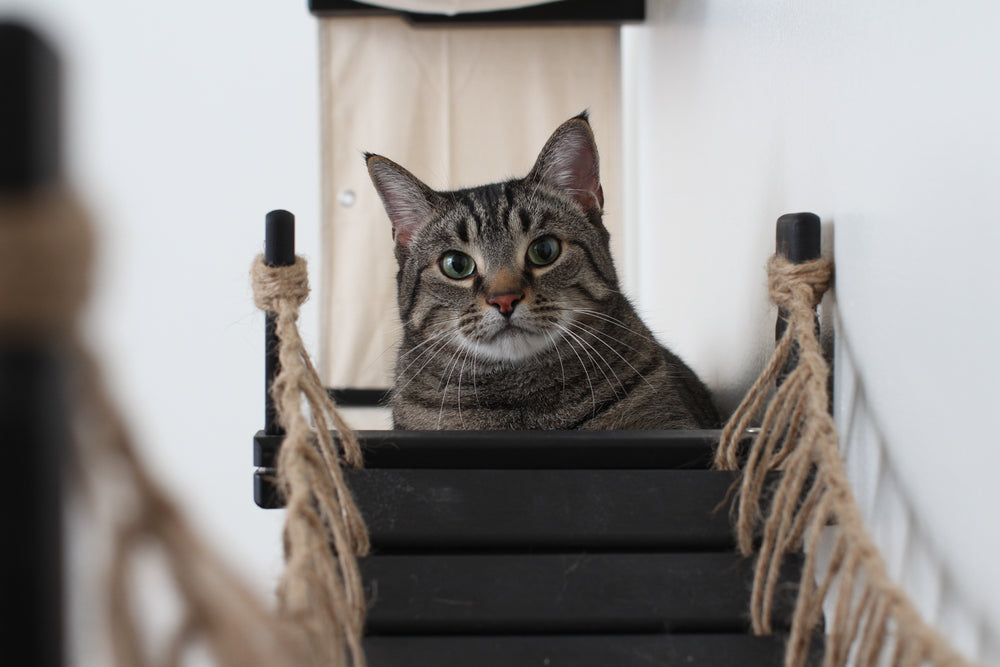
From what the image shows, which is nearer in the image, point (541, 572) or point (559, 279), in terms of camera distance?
point (541, 572)

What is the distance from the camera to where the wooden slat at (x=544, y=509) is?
2.32 feet

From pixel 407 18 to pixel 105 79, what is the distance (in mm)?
836

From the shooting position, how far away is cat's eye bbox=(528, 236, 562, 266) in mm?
1180

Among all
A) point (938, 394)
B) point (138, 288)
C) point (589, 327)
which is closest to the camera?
point (938, 394)

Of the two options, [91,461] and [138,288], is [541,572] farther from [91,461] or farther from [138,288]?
[138,288]

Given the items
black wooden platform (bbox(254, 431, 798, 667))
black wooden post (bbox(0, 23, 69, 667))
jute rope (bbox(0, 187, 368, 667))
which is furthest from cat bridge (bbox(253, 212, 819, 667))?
black wooden post (bbox(0, 23, 69, 667))

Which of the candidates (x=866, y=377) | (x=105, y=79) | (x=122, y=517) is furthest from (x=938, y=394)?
(x=105, y=79)

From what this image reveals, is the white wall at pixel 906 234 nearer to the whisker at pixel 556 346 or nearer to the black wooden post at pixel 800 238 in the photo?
the black wooden post at pixel 800 238

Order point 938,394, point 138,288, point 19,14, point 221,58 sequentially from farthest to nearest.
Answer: point 221,58 < point 138,288 < point 938,394 < point 19,14

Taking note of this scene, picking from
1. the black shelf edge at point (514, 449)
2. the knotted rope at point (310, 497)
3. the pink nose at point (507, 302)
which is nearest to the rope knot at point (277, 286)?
the knotted rope at point (310, 497)

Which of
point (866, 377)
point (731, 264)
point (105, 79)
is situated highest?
point (105, 79)

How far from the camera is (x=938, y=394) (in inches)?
22.1

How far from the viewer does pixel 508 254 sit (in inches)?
46.0

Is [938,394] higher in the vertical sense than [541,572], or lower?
higher
